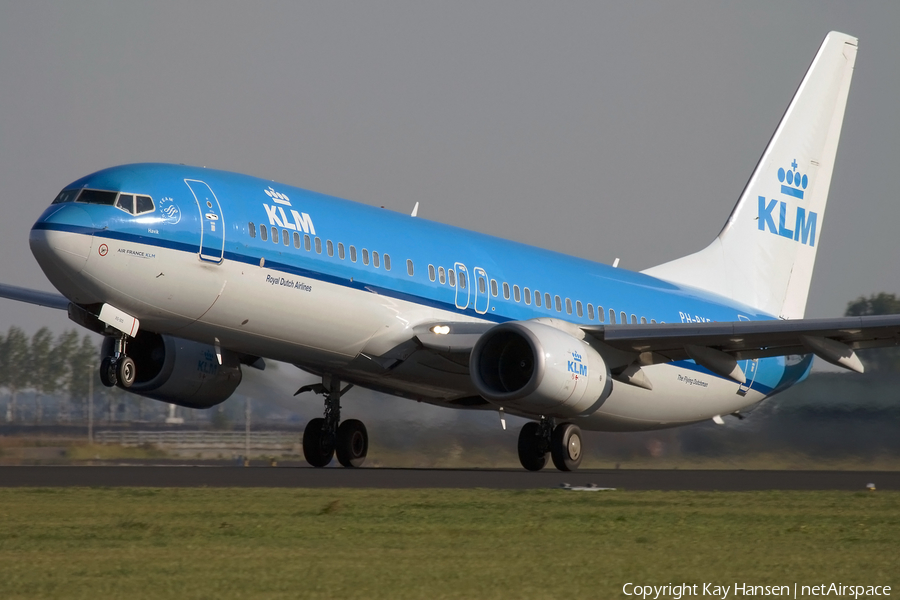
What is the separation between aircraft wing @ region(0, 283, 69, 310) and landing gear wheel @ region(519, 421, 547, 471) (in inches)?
350

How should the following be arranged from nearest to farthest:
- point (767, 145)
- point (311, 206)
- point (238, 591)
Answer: point (238, 591)
point (311, 206)
point (767, 145)

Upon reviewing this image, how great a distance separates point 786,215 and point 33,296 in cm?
1706

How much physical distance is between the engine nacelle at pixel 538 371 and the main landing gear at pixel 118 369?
533cm

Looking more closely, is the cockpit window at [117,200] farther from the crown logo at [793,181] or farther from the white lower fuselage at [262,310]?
the crown logo at [793,181]

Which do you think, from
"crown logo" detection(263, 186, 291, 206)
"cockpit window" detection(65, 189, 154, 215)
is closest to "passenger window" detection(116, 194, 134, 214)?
"cockpit window" detection(65, 189, 154, 215)

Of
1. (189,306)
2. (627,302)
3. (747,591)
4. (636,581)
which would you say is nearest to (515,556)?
(636,581)

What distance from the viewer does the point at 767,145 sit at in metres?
29.8

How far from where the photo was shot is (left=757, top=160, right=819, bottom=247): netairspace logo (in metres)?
29.8

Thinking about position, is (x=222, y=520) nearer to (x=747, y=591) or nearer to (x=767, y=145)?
(x=747, y=591)

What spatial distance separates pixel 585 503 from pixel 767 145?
699 inches

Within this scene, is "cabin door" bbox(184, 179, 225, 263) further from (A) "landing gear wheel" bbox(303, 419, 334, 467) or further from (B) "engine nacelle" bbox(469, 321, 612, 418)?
(A) "landing gear wheel" bbox(303, 419, 334, 467)

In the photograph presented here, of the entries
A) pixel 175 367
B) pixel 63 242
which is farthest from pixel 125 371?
pixel 175 367

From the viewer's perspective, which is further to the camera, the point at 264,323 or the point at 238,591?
the point at 264,323

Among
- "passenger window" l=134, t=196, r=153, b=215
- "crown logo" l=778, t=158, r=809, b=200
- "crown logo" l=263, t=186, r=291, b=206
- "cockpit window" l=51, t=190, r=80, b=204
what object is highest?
"crown logo" l=778, t=158, r=809, b=200
